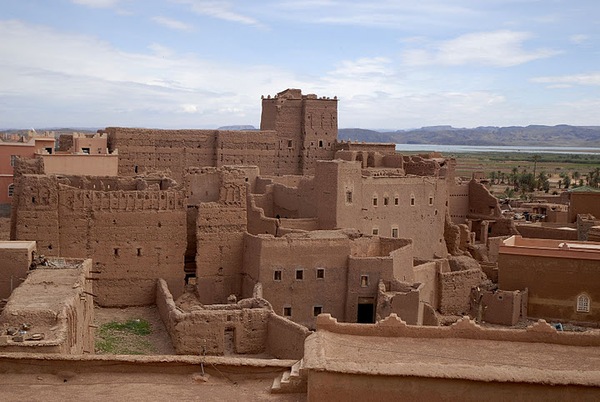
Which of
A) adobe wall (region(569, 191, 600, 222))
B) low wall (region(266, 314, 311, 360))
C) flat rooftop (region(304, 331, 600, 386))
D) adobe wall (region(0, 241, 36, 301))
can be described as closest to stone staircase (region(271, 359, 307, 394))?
flat rooftop (region(304, 331, 600, 386))

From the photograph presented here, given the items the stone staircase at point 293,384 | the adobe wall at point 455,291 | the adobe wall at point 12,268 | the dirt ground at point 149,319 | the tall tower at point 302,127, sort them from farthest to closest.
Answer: the tall tower at point 302,127 < the adobe wall at point 455,291 < the dirt ground at point 149,319 < the adobe wall at point 12,268 < the stone staircase at point 293,384

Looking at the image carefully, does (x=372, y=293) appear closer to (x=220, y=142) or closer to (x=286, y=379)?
(x=286, y=379)

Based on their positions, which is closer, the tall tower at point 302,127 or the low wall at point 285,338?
the low wall at point 285,338

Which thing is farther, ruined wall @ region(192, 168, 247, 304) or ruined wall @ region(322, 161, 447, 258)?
ruined wall @ region(322, 161, 447, 258)

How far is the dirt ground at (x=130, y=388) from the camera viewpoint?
11891mm

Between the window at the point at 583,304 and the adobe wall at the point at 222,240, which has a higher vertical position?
the adobe wall at the point at 222,240

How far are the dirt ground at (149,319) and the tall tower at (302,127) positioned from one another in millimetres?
23208

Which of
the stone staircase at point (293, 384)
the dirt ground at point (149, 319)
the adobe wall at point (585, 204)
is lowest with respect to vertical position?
the dirt ground at point (149, 319)

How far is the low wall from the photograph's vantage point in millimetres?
21514

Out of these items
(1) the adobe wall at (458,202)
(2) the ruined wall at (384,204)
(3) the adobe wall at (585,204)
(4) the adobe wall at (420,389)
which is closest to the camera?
(4) the adobe wall at (420,389)

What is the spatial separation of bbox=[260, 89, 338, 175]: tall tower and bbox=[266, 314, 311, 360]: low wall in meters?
26.8

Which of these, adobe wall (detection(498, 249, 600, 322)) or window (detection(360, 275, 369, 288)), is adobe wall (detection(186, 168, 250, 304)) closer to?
window (detection(360, 275, 369, 288))

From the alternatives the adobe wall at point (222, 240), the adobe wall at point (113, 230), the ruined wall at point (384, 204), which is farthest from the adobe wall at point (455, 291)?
the adobe wall at point (113, 230)

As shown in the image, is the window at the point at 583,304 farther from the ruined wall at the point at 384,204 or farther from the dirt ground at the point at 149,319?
the dirt ground at the point at 149,319
